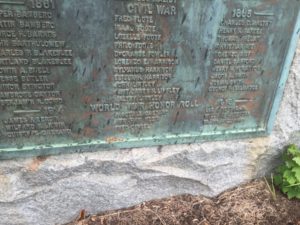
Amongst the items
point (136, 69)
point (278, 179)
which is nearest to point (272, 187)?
point (278, 179)

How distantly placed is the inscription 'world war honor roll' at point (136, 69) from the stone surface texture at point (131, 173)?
0.29 ft

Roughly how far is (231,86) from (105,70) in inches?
32.6

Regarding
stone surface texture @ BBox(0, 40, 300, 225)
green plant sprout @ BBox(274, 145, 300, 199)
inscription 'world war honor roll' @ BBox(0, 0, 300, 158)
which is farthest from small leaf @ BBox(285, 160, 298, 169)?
inscription 'world war honor roll' @ BBox(0, 0, 300, 158)

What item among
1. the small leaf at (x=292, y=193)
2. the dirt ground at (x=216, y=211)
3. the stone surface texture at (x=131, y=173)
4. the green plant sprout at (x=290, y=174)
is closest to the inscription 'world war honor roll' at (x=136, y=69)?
the stone surface texture at (x=131, y=173)

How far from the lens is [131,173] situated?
2.21 metres

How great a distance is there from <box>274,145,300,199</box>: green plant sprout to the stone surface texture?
0.08m

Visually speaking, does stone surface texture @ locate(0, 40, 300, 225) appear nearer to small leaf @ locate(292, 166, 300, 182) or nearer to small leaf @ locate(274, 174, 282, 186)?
small leaf @ locate(274, 174, 282, 186)

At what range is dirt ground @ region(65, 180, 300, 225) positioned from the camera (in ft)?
7.54

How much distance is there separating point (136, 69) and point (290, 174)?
4.51 feet

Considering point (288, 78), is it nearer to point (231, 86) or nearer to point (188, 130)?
point (231, 86)

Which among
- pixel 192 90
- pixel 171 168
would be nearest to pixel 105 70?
pixel 192 90

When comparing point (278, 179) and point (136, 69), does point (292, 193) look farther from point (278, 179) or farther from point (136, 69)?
point (136, 69)

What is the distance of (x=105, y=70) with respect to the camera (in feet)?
6.25

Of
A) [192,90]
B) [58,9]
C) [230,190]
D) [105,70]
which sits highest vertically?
[58,9]
